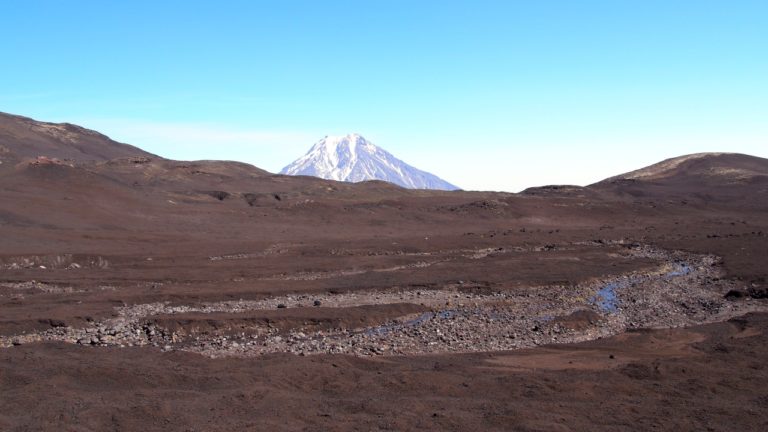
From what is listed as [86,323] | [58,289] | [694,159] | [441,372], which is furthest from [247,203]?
[694,159]

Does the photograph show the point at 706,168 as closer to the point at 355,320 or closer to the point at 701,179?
the point at 701,179

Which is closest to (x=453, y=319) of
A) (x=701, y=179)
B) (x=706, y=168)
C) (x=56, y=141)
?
(x=701, y=179)

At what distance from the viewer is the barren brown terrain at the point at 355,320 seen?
42.5 feet

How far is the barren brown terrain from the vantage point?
1295 cm

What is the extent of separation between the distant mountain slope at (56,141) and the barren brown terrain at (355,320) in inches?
1590

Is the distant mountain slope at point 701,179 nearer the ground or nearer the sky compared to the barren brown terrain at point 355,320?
nearer the sky

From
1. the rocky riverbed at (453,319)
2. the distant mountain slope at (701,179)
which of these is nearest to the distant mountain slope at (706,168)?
the distant mountain slope at (701,179)

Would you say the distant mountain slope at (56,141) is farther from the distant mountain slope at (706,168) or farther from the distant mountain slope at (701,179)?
the distant mountain slope at (706,168)

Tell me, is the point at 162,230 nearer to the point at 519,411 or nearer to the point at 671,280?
the point at 671,280

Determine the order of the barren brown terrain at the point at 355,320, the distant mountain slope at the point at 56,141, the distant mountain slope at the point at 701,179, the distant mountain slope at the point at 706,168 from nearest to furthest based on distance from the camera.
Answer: the barren brown terrain at the point at 355,320 → the distant mountain slope at the point at 701,179 → the distant mountain slope at the point at 56,141 → the distant mountain slope at the point at 706,168

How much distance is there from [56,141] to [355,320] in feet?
372

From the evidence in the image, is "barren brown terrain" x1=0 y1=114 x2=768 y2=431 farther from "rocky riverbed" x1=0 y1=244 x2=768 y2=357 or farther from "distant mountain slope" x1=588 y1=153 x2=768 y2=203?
"distant mountain slope" x1=588 y1=153 x2=768 y2=203

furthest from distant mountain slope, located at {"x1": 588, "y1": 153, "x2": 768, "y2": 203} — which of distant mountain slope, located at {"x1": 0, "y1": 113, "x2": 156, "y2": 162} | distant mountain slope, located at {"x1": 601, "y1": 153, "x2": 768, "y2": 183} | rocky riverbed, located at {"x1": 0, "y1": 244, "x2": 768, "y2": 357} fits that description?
distant mountain slope, located at {"x1": 0, "y1": 113, "x2": 156, "y2": 162}

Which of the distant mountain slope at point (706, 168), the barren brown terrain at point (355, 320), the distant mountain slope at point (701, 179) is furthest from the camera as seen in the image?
the distant mountain slope at point (706, 168)
